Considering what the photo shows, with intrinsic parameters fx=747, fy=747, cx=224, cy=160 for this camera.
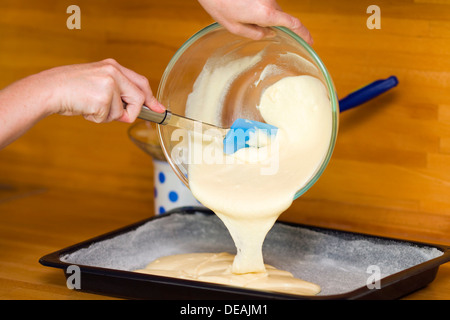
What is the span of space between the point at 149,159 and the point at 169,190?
0.19m

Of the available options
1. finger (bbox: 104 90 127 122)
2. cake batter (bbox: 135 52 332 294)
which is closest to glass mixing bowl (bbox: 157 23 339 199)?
cake batter (bbox: 135 52 332 294)

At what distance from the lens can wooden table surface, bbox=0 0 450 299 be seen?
4.02ft

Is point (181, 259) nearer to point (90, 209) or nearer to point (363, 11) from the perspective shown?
point (90, 209)

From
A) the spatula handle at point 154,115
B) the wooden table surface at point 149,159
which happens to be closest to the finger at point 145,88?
the spatula handle at point 154,115

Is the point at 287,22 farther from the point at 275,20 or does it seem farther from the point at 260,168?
the point at 260,168

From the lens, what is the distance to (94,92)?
0.94m

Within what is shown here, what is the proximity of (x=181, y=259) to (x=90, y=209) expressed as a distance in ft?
1.19

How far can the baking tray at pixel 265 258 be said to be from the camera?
921 millimetres

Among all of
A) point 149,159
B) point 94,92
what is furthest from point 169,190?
point 94,92

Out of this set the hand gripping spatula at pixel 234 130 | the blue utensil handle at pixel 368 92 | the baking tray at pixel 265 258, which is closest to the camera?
the baking tray at pixel 265 258

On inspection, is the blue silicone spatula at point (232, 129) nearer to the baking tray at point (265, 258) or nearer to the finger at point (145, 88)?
the finger at point (145, 88)

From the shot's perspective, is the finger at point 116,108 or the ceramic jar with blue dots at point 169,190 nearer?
the finger at point 116,108

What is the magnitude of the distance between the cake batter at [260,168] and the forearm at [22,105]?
8.7 inches
